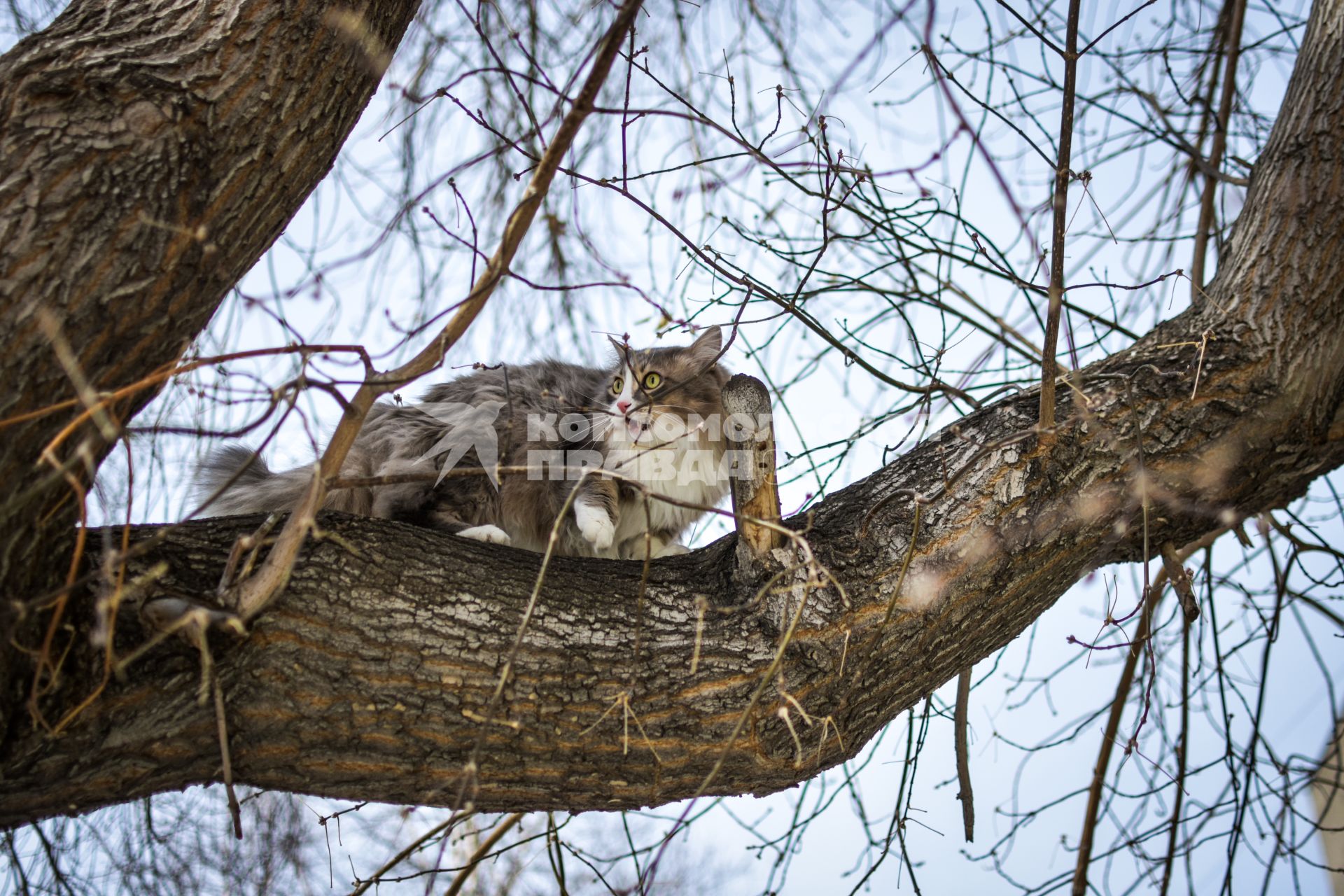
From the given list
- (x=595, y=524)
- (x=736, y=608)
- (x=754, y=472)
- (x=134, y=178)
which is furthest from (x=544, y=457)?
(x=134, y=178)

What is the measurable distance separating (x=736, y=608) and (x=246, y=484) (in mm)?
1613

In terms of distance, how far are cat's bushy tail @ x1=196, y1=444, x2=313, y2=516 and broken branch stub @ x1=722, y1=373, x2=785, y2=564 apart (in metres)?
1.20

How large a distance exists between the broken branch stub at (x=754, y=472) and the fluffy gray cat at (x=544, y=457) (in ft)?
1.36

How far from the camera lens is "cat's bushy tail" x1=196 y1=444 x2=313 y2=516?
108 inches

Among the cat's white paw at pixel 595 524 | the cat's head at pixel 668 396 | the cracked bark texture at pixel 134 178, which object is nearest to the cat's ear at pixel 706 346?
the cat's head at pixel 668 396

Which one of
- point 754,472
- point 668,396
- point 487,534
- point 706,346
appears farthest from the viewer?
point 706,346

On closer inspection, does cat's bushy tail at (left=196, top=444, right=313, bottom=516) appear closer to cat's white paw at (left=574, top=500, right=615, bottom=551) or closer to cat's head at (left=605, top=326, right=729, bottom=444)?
cat's white paw at (left=574, top=500, right=615, bottom=551)

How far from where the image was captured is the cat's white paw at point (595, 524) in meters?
2.80

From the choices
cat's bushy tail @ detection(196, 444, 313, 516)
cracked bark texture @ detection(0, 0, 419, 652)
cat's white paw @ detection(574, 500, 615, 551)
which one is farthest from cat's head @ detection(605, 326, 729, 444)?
cracked bark texture @ detection(0, 0, 419, 652)

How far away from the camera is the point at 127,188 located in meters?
1.72

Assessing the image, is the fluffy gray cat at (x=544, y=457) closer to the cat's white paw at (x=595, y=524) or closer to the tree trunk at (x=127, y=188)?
the cat's white paw at (x=595, y=524)

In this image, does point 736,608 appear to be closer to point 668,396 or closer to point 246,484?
point 668,396

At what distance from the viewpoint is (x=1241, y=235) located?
266 centimetres

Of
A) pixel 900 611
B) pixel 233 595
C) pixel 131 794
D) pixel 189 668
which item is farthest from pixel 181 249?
pixel 900 611
